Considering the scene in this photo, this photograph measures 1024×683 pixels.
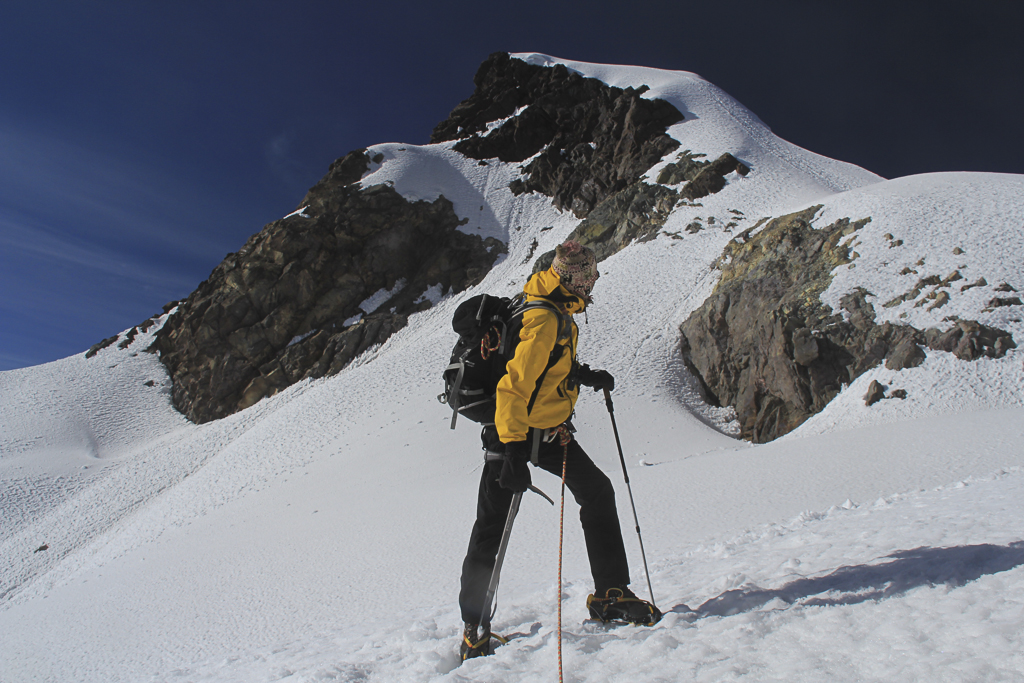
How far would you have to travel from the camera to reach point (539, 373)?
2.64m

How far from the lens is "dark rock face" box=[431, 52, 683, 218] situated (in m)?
33.4

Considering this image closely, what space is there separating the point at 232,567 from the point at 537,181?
38.0 meters

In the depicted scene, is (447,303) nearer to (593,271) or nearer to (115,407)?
(115,407)

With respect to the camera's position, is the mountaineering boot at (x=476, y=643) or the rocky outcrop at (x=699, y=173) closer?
the mountaineering boot at (x=476, y=643)

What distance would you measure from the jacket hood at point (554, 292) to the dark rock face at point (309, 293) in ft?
84.4

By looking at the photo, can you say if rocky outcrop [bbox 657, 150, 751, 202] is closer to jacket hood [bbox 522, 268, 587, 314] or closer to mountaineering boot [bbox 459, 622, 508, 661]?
jacket hood [bbox 522, 268, 587, 314]

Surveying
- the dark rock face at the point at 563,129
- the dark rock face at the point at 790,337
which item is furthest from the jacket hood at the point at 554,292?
the dark rock face at the point at 563,129

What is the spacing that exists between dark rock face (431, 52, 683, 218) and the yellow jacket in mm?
29910

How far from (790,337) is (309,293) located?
1105 inches

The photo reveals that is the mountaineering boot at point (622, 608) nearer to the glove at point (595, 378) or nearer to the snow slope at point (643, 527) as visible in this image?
the snow slope at point (643, 527)

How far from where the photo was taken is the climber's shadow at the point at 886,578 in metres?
2.25

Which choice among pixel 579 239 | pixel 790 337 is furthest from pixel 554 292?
pixel 579 239

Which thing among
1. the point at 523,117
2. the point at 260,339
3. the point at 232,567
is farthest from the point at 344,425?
the point at 523,117

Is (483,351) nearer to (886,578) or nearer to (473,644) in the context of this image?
(473,644)
